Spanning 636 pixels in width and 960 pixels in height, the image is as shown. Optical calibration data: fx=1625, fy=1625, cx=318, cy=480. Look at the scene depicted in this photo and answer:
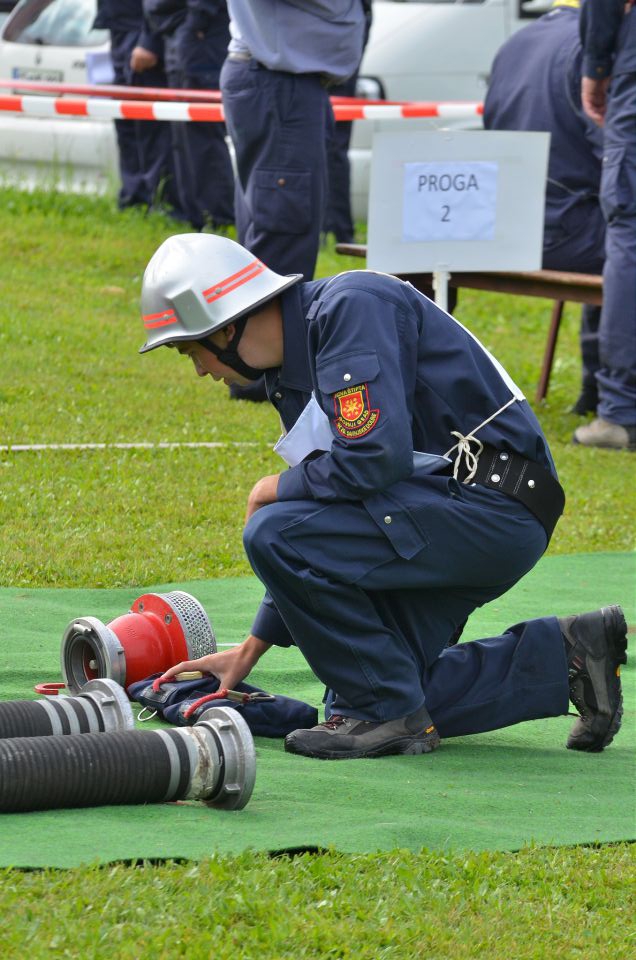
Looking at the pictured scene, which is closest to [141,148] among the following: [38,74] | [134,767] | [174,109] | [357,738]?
[38,74]

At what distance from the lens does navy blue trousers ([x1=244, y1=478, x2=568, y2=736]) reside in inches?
150

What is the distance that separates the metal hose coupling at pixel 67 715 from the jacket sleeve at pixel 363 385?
27.2 inches

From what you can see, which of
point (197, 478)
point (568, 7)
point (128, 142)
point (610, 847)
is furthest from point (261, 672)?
point (128, 142)

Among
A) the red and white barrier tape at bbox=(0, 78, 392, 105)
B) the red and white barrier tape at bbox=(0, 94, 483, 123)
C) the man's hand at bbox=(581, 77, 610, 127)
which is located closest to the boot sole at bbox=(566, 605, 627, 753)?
the man's hand at bbox=(581, 77, 610, 127)

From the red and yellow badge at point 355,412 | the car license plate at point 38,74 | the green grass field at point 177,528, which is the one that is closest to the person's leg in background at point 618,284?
the green grass field at point 177,528

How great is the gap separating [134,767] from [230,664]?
2.52 ft

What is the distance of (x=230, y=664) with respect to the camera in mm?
4094

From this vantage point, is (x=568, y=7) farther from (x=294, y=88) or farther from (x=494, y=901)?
(x=494, y=901)

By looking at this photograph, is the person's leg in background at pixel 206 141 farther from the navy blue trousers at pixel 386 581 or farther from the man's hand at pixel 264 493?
the navy blue trousers at pixel 386 581

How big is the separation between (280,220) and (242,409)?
40.0 inches

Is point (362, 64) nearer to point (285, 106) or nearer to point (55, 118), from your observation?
A: point (55, 118)

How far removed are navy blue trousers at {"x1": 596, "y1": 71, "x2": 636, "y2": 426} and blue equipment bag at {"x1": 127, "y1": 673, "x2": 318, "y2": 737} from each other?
4221mm

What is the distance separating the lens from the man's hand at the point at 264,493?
13.0 ft

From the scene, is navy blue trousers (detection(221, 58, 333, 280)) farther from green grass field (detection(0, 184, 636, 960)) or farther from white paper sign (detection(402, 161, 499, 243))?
green grass field (detection(0, 184, 636, 960))
